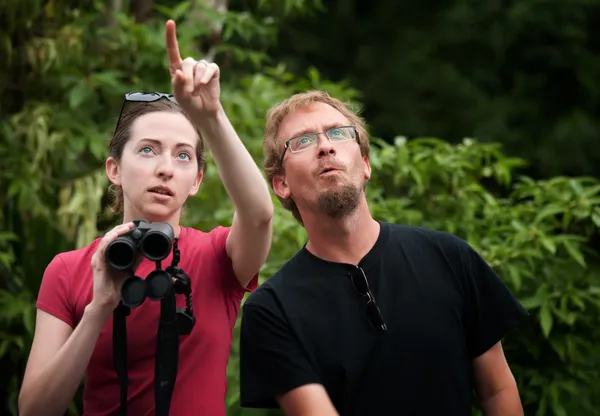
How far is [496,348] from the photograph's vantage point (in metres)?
2.33

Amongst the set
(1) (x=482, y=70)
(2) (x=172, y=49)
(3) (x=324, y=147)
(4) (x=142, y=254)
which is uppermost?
(1) (x=482, y=70)

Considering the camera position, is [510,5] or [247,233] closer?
[247,233]

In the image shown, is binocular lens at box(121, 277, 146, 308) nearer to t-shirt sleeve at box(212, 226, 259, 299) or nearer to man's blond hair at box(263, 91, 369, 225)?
t-shirt sleeve at box(212, 226, 259, 299)

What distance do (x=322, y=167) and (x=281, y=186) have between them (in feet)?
0.57

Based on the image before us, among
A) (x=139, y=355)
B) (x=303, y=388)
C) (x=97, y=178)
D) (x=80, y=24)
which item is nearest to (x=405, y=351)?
(x=303, y=388)

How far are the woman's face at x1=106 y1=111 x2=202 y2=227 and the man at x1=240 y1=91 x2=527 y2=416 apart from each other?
233 millimetres

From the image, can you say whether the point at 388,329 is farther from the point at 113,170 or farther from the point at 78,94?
the point at 78,94

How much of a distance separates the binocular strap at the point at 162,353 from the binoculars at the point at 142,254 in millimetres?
39

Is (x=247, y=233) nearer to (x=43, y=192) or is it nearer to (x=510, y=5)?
(x=43, y=192)

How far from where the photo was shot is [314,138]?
242cm

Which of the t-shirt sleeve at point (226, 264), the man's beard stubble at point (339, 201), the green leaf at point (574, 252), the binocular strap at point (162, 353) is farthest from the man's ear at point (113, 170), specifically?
the green leaf at point (574, 252)

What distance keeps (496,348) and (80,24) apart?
10.5 feet

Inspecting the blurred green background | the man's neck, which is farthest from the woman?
the blurred green background

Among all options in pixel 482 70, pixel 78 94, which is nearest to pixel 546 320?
pixel 78 94
